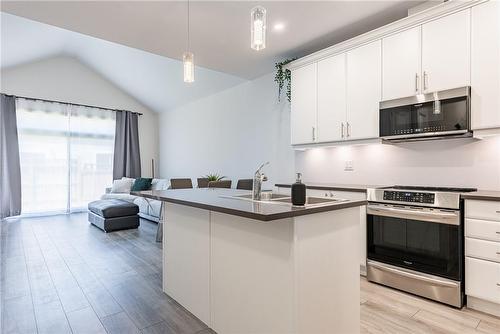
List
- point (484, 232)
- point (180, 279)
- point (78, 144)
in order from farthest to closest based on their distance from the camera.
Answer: point (78, 144) < point (180, 279) < point (484, 232)

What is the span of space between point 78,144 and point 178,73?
3.31 meters

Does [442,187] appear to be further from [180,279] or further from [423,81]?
[180,279]

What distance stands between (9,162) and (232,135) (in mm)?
4882

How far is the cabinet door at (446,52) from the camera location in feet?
7.89

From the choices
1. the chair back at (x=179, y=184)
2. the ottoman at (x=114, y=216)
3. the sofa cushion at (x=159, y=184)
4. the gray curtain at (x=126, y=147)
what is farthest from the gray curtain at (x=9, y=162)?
the chair back at (x=179, y=184)

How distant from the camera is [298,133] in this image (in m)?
3.84

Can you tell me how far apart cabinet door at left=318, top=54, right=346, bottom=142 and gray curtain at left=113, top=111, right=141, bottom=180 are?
606 cm

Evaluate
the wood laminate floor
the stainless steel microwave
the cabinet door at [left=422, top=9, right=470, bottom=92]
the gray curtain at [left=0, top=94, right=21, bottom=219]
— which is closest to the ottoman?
the wood laminate floor

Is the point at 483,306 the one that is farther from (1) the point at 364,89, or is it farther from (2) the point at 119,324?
(2) the point at 119,324

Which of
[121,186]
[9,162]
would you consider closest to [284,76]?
[121,186]

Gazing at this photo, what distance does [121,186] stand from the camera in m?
6.94

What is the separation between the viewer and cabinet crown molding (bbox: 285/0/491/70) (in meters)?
2.44

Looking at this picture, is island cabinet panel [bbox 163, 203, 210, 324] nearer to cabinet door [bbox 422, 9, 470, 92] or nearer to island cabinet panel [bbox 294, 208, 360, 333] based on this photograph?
island cabinet panel [bbox 294, 208, 360, 333]

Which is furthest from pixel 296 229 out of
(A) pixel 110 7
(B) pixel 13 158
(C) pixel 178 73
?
(B) pixel 13 158
